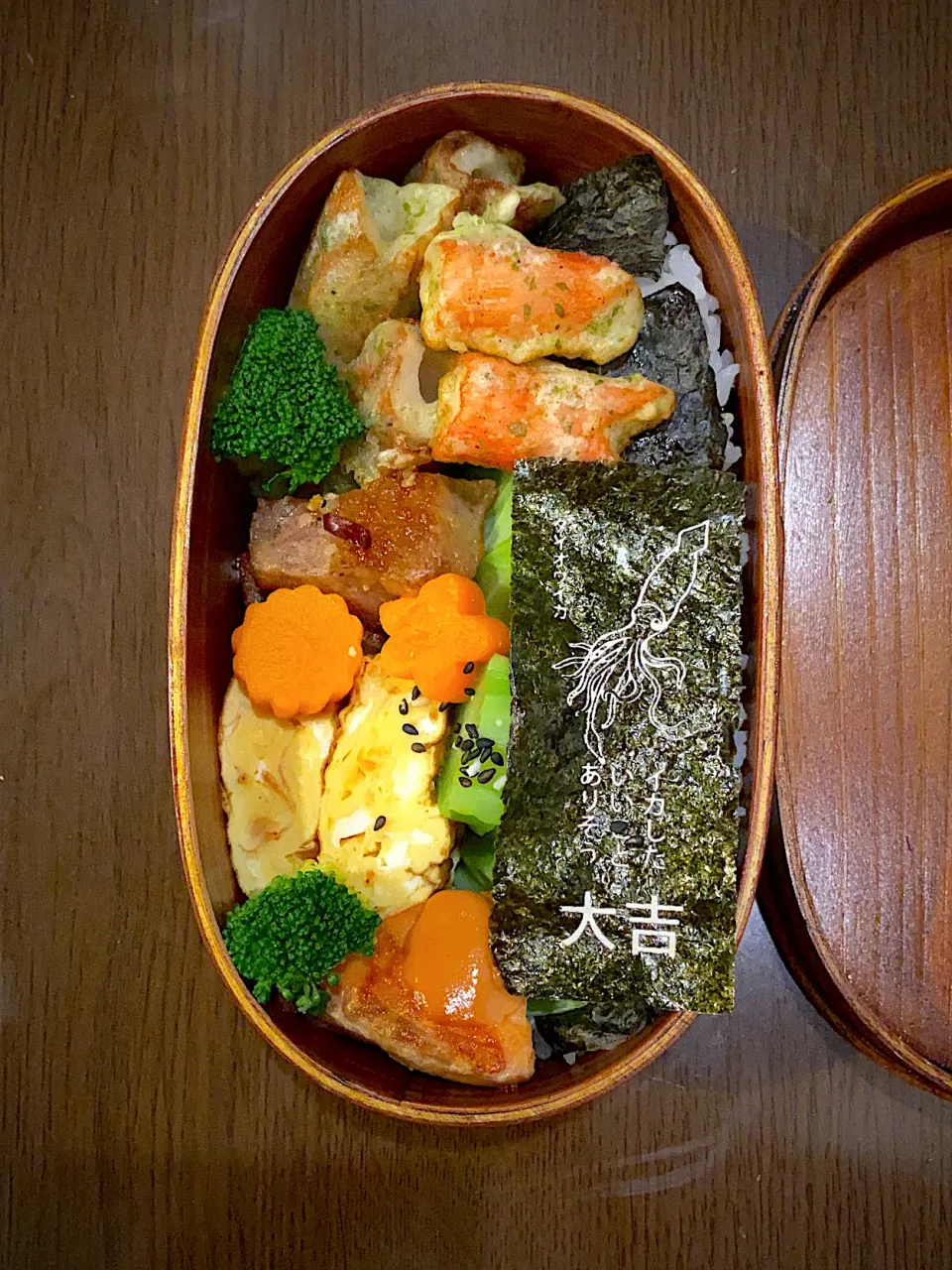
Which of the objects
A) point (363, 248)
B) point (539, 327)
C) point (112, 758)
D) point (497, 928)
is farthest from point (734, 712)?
point (112, 758)

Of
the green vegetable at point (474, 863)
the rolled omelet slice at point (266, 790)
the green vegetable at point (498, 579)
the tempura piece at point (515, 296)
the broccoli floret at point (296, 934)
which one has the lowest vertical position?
the broccoli floret at point (296, 934)

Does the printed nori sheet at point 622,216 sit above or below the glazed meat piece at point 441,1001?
above

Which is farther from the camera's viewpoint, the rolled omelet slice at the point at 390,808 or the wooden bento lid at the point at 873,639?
the wooden bento lid at the point at 873,639

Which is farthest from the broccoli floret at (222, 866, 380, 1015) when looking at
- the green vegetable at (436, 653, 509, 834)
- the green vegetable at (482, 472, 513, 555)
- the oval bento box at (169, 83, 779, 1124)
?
the green vegetable at (482, 472, 513, 555)

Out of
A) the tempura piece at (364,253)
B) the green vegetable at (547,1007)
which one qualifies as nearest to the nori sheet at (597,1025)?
the green vegetable at (547,1007)

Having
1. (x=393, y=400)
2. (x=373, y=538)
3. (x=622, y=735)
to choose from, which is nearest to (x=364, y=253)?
(x=393, y=400)

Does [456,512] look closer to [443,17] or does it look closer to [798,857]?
[798,857]

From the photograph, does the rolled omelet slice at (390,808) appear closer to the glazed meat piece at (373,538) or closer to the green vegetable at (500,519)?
the glazed meat piece at (373,538)
